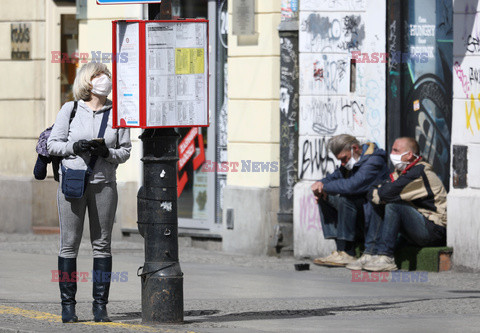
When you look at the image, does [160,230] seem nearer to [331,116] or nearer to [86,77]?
[86,77]

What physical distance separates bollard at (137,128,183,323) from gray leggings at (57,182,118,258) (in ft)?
1.09

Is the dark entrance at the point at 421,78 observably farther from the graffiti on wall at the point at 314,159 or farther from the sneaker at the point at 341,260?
the sneaker at the point at 341,260

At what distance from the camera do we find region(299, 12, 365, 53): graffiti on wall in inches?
500

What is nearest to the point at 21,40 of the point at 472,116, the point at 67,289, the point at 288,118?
the point at 288,118

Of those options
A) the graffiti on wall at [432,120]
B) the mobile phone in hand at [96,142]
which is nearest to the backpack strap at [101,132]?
the mobile phone in hand at [96,142]

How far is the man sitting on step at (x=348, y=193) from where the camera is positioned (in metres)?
12.0

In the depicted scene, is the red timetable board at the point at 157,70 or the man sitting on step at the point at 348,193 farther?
the man sitting on step at the point at 348,193

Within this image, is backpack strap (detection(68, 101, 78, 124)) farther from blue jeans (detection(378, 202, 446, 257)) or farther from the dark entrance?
the dark entrance

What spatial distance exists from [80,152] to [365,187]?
14.4 feet

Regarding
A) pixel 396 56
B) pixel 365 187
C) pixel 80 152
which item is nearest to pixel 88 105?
pixel 80 152

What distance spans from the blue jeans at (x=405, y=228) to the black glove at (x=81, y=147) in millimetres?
4170

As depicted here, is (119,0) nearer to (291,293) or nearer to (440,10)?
(291,293)

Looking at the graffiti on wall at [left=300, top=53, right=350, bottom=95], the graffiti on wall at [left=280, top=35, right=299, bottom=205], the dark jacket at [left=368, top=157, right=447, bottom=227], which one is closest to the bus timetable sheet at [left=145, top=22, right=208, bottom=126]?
the dark jacket at [left=368, top=157, right=447, bottom=227]

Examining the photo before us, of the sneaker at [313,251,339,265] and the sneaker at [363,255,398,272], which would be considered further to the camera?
the sneaker at [313,251,339,265]
